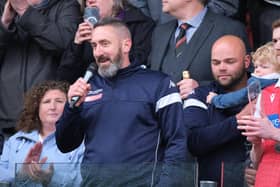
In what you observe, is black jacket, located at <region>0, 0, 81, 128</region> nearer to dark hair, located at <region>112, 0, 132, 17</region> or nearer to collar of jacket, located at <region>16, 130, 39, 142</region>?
dark hair, located at <region>112, 0, 132, 17</region>

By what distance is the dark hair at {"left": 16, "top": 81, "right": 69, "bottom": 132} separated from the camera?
29.9 feet

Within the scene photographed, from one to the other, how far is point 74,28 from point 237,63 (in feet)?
6.40

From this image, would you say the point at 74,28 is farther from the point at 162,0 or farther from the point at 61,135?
the point at 61,135

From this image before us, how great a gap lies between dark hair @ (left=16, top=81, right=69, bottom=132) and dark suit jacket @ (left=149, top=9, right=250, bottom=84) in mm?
863

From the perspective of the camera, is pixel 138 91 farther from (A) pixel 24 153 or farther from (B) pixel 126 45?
(A) pixel 24 153

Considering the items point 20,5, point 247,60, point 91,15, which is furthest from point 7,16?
point 247,60

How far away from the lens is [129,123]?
762 cm

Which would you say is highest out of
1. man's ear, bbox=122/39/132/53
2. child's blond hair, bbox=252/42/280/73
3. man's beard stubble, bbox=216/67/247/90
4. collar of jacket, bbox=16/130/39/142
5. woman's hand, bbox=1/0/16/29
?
woman's hand, bbox=1/0/16/29

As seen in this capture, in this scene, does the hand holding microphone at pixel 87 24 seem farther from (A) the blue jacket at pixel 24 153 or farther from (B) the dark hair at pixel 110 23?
(A) the blue jacket at pixel 24 153

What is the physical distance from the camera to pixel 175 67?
883 centimetres

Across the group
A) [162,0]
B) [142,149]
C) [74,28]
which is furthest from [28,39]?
[142,149]

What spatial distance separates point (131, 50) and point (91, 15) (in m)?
0.49

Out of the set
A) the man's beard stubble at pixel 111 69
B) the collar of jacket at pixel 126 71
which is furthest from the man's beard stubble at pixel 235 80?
the man's beard stubble at pixel 111 69

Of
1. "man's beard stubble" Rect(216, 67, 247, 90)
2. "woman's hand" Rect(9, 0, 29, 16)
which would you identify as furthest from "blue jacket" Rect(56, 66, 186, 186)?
"woman's hand" Rect(9, 0, 29, 16)
